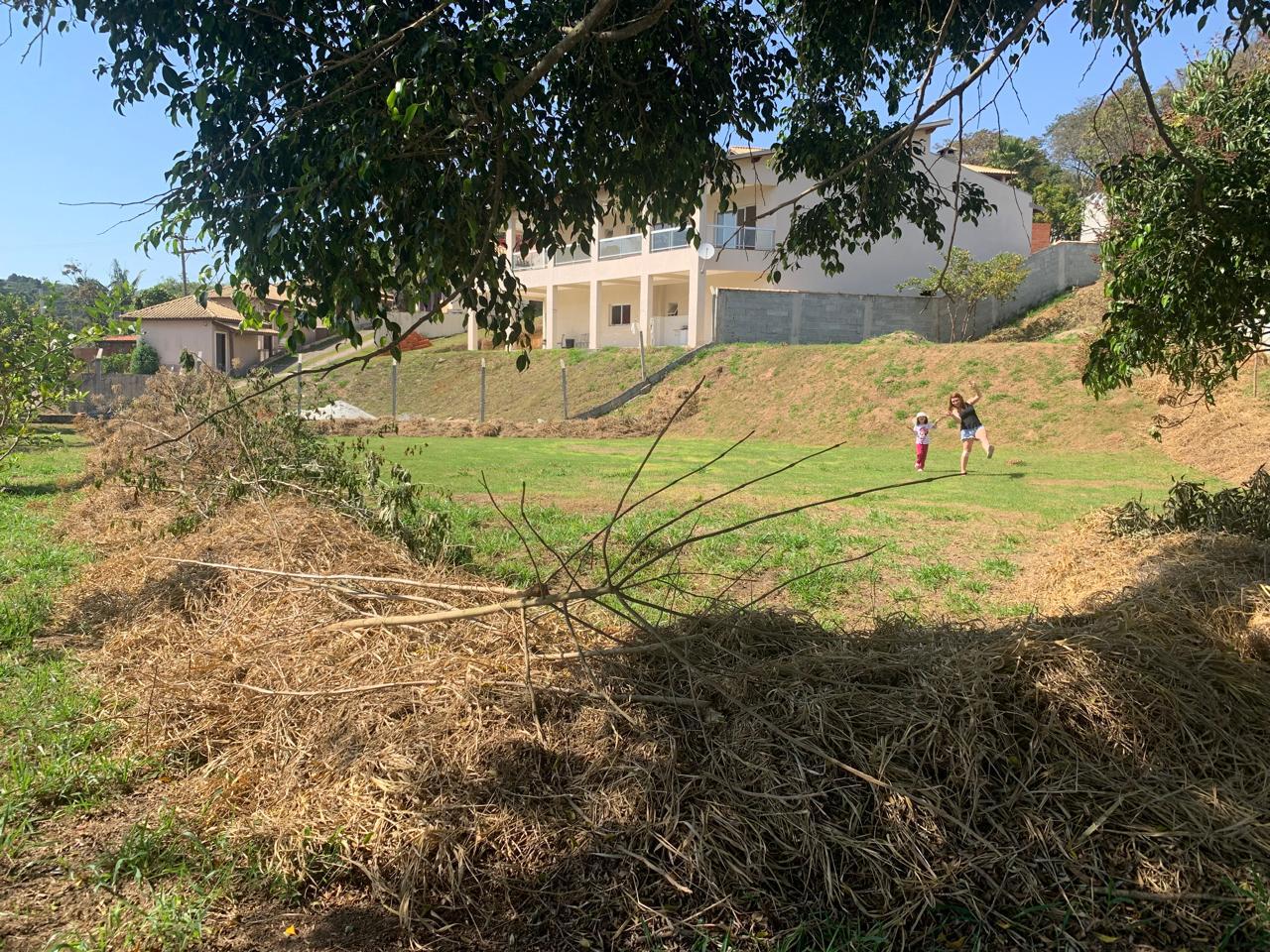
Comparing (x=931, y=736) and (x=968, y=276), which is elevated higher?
(x=968, y=276)

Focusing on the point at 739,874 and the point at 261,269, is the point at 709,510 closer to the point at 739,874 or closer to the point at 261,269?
the point at 261,269

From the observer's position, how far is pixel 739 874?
2.84 meters

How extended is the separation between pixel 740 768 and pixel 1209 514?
19.0 feet

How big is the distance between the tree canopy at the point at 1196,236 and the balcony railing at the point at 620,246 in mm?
30191

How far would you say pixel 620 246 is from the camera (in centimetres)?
3762

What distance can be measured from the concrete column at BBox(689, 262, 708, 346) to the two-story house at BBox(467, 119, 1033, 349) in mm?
36

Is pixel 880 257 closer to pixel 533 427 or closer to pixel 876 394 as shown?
pixel 876 394

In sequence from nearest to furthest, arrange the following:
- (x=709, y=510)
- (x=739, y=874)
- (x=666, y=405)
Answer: (x=739, y=874)
(x=709, y=510)
(x=666, y=405)

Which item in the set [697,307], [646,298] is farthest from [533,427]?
[646,298]

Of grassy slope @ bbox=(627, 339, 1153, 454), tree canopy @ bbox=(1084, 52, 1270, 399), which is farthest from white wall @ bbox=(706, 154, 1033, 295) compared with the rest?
tree canopy @ bbox=(1084, 52, 1270, 399)

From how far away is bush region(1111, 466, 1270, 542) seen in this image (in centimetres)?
685

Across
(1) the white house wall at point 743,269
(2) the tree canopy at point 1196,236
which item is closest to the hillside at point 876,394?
(1) the white house wall at point 743,269

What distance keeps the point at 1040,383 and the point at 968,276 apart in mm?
11746

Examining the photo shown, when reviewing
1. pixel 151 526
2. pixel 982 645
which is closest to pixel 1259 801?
pixel 982 645
